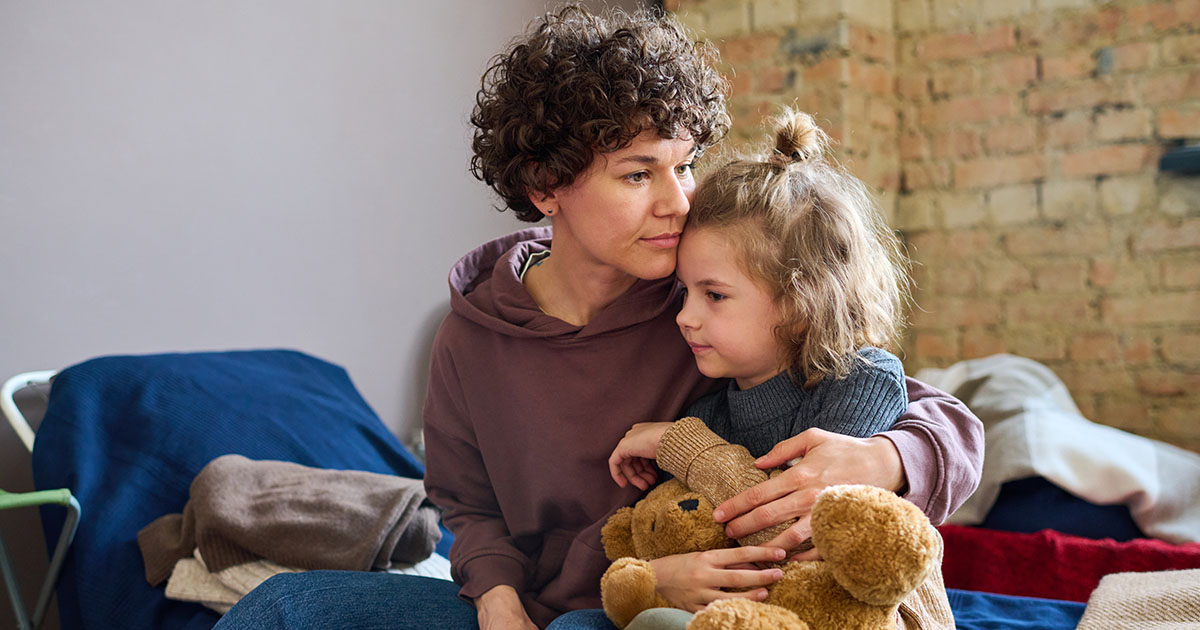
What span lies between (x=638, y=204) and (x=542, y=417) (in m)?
0.33

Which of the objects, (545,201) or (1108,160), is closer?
(545,201)

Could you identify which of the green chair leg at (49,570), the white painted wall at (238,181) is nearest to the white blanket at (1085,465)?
the white painted wall at (238,181)

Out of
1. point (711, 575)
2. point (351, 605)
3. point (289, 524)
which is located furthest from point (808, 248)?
point (289, 524)

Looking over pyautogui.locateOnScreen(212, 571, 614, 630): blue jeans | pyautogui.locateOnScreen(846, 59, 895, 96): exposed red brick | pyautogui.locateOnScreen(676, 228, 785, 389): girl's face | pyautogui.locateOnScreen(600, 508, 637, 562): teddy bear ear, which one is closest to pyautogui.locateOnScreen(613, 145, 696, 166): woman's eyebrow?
pyautogui.locateOnScreen(676, 228, 785, 389): girl's face

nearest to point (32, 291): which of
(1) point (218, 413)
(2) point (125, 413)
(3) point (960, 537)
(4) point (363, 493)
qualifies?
(2) point (125, 413)

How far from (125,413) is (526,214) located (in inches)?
37.7

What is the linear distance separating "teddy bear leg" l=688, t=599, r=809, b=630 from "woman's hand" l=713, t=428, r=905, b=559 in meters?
0.16

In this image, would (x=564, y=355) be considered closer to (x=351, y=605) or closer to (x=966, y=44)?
(x=351, y=605)

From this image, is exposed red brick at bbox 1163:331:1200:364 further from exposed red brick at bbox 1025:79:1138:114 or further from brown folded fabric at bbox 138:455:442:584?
brown folded fabric at bbox 138:455:442:584

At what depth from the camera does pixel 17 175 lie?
1853 mm

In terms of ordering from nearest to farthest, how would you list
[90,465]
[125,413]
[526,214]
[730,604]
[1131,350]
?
[730,604] → [526,214] → [90,465] → [125,413] → [1131,350]

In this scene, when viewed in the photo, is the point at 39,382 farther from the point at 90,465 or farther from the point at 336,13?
the point at 336,13

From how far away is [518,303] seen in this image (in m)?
1.35

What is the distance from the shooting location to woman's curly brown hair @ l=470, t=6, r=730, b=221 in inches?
46.6
